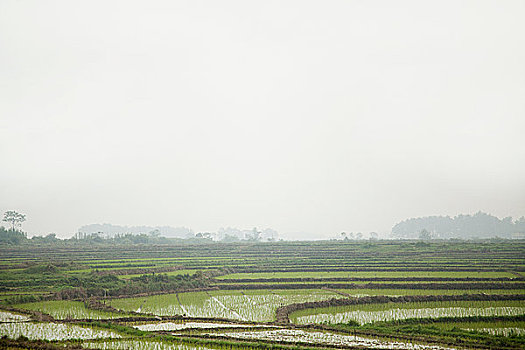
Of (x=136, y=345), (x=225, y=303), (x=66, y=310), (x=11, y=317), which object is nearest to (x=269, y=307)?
(x=225, y=303)

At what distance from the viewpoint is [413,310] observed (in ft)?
62.6

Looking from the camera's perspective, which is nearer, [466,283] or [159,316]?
[159,316]

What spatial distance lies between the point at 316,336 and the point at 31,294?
18.3 meters

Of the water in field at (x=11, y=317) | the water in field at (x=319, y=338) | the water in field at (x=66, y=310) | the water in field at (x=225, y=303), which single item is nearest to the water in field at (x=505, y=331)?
the water in field at (x=319, y=338)

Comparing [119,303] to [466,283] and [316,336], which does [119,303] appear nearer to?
[316,336]

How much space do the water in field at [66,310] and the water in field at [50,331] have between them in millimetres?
1713

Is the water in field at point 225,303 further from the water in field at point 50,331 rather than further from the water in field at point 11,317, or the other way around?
the water in field at point 11,317

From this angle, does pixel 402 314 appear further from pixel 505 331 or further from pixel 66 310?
pixel 66 310

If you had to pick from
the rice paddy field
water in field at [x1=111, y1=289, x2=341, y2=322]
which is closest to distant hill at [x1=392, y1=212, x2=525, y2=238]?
the rice paddy field

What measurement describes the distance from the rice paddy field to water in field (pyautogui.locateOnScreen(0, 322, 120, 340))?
0.04 meters

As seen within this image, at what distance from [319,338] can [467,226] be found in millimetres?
158816

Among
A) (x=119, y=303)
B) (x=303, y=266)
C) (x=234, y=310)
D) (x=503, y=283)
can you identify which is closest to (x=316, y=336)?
(x=234, y=310)

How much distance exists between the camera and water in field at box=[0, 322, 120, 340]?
47.8 ft

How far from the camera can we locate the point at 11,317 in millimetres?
17875
